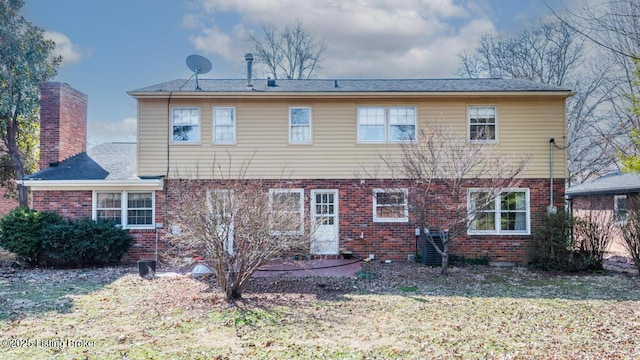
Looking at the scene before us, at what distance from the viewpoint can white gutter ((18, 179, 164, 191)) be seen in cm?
1116

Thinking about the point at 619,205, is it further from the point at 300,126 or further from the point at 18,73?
the point at 18,73

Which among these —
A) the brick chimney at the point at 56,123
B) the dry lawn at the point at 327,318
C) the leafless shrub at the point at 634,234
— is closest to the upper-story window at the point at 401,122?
the dry lawn at the point at 327,318

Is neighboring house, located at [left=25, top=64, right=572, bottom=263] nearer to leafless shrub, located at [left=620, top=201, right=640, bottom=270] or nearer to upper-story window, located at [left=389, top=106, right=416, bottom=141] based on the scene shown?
upper-story window, located at [left=389, top=106, right=416, bottom=141]

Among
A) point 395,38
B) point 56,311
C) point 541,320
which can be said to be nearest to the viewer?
point 541,320

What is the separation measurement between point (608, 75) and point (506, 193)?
13218mm

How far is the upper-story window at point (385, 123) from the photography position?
11.7 meters

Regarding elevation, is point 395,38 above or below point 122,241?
above

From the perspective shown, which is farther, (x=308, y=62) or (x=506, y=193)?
(x=308, y=62)

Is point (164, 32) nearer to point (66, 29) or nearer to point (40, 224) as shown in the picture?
point (66, 29)

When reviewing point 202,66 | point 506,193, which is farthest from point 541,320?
point 202,66

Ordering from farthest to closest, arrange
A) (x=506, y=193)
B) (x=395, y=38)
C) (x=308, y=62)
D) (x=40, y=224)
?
(x=308, y=62), (x=395, y=38), (x=506, y=193), (x=40, y=224)

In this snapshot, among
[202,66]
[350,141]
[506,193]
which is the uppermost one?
[202,66]

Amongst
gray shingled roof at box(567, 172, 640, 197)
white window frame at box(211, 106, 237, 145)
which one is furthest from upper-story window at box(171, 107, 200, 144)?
gray shingled roof at box(567, 172, 640, 197)

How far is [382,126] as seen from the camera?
1176 centimetres
